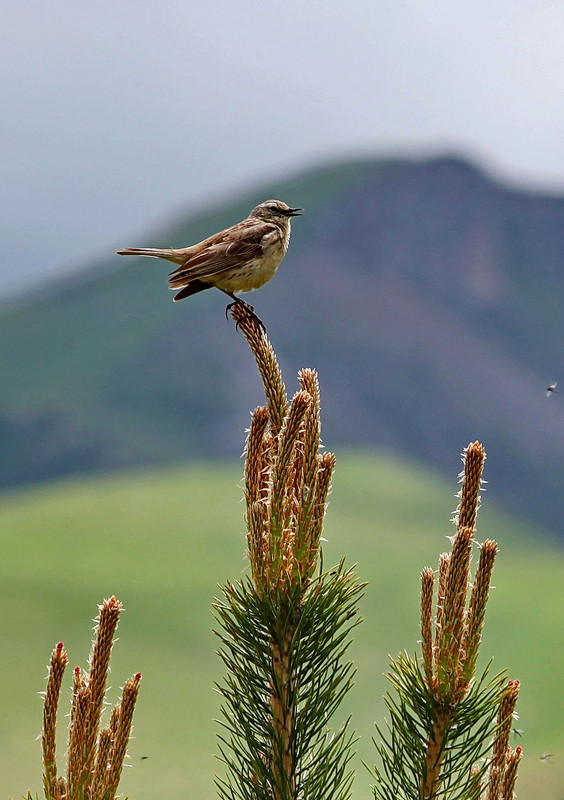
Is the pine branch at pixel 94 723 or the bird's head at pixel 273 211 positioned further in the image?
the bird's head at pixel 273 211

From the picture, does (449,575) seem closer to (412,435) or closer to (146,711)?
(146,711)

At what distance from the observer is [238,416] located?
72688 millimetres

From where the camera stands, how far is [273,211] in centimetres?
673

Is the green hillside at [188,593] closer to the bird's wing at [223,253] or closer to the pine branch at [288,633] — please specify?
the bird's wing at [223,253]

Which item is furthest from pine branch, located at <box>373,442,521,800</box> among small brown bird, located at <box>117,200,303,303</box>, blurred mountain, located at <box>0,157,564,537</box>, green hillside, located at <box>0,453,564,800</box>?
blurred mountain, located at <box>0,157,564,537</box>

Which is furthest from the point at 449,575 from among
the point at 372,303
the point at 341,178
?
the point at 341,178

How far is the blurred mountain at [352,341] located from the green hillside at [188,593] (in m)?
5.49

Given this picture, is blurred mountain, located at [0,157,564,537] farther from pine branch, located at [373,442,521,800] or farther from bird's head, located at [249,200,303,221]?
pine branch, located at [373,442,521,800]

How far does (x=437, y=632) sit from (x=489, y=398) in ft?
259

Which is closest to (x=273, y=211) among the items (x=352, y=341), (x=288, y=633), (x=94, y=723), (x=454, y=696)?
(x=288, y=633)

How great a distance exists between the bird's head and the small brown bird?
0.36 m

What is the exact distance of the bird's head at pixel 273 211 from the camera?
6.70 meters

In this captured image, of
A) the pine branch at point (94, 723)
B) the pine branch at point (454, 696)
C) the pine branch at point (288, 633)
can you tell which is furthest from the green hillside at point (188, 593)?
the pine branch at point (94, 723)

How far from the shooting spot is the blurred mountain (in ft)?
230
